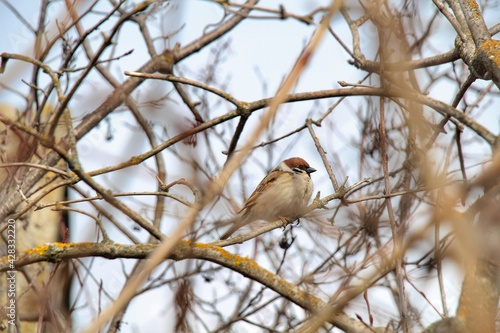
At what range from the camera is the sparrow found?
18.4 ft

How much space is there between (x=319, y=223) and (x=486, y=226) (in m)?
3.18

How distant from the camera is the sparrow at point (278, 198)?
221 inches

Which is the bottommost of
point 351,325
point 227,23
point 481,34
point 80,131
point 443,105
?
point 351,325

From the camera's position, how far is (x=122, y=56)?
397cm

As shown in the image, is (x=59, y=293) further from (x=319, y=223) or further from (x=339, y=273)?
(x=319, y=223)

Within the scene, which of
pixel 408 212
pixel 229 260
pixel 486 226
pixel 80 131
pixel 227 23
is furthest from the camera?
pixel 227 23

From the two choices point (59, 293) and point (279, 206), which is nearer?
point (59, 293)

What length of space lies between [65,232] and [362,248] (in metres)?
2.64

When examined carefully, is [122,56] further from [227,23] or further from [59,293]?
[227,23]

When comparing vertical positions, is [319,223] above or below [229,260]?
above

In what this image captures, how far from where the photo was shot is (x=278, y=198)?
5727mm

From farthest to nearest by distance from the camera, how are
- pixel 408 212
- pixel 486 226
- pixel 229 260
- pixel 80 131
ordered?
pixel 80 131 → pixel 408 212 → pixel 229 260 → pixel 486 226

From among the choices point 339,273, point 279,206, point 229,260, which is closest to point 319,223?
point 339,273

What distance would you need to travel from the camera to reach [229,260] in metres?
2.94
